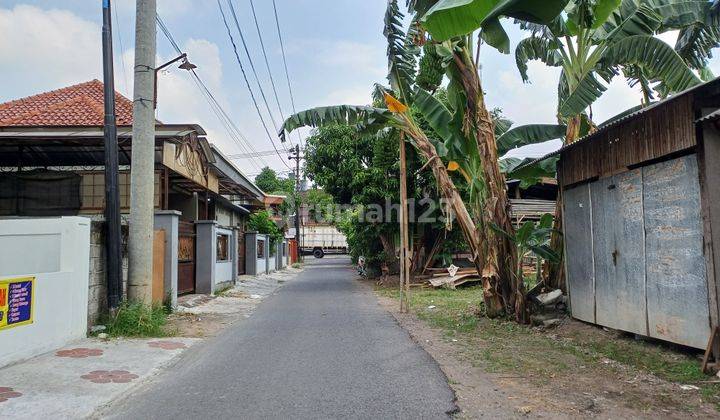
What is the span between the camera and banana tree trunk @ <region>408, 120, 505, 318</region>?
1016 centimetres

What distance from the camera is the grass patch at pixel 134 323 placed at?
866 centimetres

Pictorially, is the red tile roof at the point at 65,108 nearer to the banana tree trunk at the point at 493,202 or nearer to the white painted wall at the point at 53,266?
the white painted wall at the point at 53,266

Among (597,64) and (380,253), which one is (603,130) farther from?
(380,253)

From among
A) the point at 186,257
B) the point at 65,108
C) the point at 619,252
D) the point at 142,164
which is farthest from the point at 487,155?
the point at 65,108

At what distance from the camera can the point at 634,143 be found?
7293 mm

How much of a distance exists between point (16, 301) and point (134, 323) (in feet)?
7.94

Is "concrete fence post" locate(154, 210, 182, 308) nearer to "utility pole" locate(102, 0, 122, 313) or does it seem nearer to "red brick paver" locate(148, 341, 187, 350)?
"utility pole" locate(102, 0, 122, 313)

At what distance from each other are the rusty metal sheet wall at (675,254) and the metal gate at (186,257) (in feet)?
35.7

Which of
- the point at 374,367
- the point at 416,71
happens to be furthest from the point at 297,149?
the point at 374,367

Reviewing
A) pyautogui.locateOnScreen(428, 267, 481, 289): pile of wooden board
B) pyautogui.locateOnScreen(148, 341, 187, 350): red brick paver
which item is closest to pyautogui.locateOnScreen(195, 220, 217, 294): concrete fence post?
pyautogui.locateOnScreen(148, 341, 187, 350): red brick paver

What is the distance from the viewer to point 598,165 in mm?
8281

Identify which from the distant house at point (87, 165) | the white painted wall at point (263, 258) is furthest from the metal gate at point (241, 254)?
the distant house at point (87, 165)

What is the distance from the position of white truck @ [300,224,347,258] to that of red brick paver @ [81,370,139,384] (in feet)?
161

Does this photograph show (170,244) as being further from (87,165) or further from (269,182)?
(269,182)
